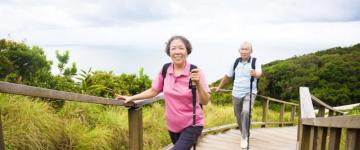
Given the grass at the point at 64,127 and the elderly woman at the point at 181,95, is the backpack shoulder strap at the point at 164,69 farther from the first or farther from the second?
the grass at the point at 64,127

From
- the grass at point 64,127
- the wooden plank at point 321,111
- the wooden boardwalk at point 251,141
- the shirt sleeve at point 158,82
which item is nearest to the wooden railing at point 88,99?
the shirt sleeve at point 158,82

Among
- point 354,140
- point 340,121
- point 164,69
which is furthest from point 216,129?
point 354,140

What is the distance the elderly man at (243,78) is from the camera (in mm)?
6461

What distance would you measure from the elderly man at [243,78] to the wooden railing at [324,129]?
3.78 feet

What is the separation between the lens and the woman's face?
3787 mm

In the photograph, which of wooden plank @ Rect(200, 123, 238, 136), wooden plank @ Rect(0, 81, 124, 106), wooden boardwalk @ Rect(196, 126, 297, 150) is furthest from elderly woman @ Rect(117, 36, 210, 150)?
wooden plank @ Rect(200, 123, 238, 136)

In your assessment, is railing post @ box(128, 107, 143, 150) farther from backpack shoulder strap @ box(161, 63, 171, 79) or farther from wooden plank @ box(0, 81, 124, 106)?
wooden plank @ box(0, 81, 124, 106)

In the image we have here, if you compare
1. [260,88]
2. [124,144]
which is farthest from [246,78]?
[260,88]

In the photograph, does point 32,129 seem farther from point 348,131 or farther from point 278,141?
point 278,141

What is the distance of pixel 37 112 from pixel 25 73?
3.42 meters

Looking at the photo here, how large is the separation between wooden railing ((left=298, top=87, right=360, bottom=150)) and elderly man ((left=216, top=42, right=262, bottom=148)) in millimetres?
1151

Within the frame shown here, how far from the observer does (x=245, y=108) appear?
22.2ft

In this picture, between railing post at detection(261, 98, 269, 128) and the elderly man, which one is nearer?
the elderly man

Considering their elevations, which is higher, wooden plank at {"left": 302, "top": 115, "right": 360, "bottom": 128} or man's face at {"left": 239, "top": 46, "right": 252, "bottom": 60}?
man's face at {"left": 239, "top": 46, "right": 252, "bottom": 60}
